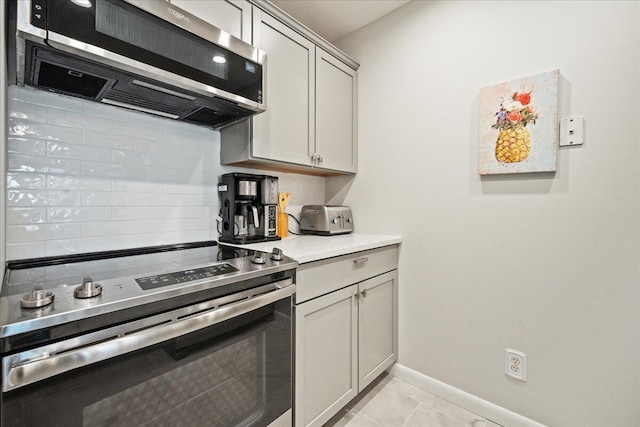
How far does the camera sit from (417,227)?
74.9 inches

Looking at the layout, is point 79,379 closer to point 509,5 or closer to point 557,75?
point 557,75

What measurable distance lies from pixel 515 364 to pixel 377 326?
0.73 meters

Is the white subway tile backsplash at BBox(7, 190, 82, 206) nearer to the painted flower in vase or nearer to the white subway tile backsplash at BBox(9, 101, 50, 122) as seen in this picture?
the white subway tile backsplash at BBox(9, 101, 50, 122)

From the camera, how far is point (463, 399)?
5.48 ft

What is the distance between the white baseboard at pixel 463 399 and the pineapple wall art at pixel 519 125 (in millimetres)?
1276

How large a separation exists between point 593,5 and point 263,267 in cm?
187

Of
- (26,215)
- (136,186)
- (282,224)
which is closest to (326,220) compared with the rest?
(282,224)

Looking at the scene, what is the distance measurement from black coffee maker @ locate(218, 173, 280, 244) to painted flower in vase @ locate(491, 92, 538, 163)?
1284 mm

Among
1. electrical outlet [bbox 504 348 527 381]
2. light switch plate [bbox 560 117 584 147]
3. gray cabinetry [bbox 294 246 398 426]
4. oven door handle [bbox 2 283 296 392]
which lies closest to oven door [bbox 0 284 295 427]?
oven door handle [bbox 2 283 296 392]

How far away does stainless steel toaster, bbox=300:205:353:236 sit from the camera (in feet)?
6.57

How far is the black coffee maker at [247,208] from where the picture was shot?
5.29ft

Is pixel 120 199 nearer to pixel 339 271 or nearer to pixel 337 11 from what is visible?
pixel 339 271

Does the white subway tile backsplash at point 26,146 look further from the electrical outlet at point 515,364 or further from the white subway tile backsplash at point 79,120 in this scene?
the electrical outlet at point 515,364

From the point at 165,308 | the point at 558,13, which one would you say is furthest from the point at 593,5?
the point at 165,308
